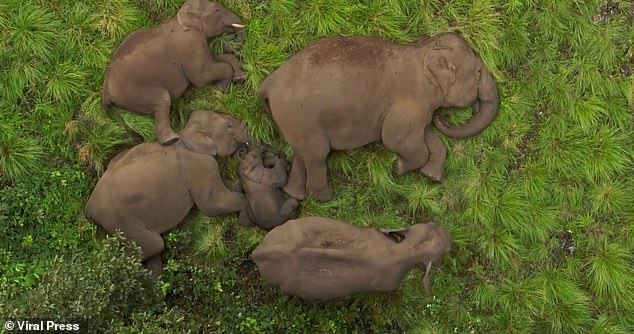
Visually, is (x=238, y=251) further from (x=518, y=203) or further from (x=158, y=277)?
(x=518, y=203)

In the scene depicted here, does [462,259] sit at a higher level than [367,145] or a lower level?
lower

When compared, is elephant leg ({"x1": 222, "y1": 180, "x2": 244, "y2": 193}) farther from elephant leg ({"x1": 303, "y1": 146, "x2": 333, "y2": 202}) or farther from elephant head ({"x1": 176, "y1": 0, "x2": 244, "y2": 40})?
elephant head ({"x1": 176, "y1": 0, "x2": 244, "y2": 40})

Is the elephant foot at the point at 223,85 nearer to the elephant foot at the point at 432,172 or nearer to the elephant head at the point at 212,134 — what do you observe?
the elephant head at the point at 212,134

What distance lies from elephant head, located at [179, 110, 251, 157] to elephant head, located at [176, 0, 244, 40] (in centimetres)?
75

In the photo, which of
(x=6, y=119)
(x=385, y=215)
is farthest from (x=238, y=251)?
(x=6, y=119)

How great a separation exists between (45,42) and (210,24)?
1635 millimetres

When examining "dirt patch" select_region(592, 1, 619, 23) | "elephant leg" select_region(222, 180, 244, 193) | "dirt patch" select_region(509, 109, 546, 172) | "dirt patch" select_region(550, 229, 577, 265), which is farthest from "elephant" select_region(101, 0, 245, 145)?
"dirt patch" select_region(550, 229, 577, 265)

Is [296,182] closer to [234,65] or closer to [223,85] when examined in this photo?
[223,85]

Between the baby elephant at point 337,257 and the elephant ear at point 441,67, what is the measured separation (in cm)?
130

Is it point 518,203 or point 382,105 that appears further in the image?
point 518,203

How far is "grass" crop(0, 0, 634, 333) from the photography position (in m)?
6.11

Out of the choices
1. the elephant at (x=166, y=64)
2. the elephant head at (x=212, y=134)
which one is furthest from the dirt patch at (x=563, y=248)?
the elephant at (x=166, y=64)

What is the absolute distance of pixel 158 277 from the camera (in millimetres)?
5871

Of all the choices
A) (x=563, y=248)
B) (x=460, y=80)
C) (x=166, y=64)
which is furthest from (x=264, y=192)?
(x=563, y=248)
